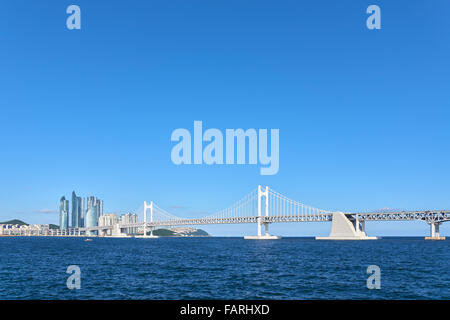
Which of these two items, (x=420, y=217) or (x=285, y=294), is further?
(x=420, y=217)

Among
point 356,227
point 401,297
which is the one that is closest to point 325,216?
point 356,227

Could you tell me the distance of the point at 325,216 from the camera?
436 ft

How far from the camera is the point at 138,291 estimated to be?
941 inches
